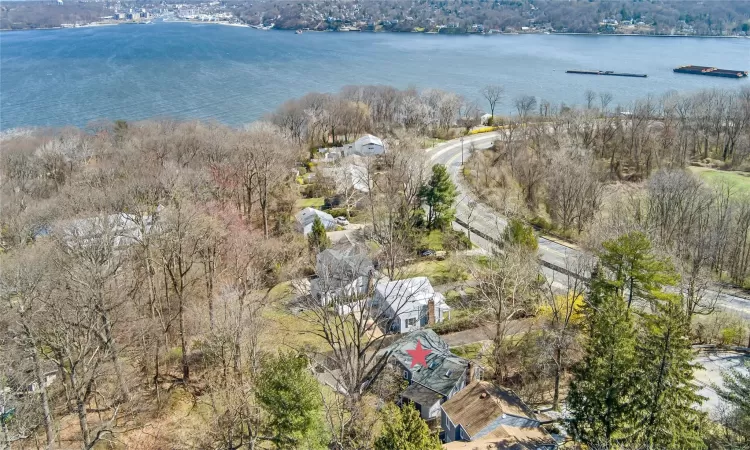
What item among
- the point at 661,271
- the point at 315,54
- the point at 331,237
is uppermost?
the point at 315,54

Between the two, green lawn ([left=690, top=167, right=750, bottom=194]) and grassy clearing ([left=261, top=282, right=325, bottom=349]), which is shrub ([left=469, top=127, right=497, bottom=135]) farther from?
grassy clearing ([left=261, top=282, right=325, bottom=349])

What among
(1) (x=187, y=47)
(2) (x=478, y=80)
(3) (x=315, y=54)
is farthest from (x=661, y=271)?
(1) (x=187, y=47)

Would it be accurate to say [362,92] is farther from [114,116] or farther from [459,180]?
[114,116]

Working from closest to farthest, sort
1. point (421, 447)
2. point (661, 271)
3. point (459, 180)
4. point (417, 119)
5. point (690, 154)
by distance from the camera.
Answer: point (421, 447)
point (661, 271)
point (459, 180)
point (690, 154)
point (417, 119)

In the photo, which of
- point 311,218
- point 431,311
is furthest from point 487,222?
point 431,311

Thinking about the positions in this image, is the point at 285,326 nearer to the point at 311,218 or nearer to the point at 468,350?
→ the point at 468,350

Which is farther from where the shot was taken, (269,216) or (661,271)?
(269,216)
